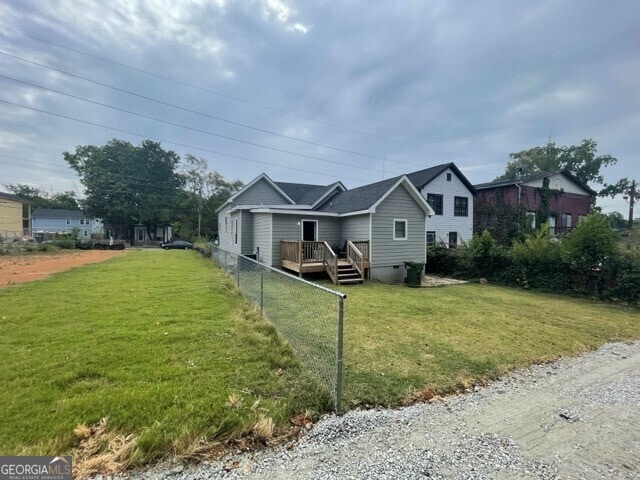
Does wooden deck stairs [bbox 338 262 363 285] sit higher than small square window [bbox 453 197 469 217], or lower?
lower

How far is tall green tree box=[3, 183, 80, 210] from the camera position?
60519 millimetres

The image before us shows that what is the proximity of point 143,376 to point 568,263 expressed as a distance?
45.6 feet

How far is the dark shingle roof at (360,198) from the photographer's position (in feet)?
44.2

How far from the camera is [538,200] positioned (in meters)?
23.0

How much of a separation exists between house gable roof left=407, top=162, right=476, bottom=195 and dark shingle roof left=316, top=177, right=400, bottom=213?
734cm

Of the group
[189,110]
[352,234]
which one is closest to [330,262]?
[352,234]

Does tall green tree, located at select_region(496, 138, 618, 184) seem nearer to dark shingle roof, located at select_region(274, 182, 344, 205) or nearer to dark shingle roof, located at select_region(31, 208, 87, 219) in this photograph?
dark shingle roof, located at select_region(274, 182, 344, 205)

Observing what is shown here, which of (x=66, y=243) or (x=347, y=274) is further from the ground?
(x=66, y=243)

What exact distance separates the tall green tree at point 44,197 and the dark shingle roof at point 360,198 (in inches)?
2648

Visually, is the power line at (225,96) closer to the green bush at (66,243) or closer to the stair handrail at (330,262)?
the stair handrail at (330,262)

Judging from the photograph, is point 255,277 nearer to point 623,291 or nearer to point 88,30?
point 623,291

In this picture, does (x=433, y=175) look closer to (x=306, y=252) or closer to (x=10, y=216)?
(x=306, y=252)

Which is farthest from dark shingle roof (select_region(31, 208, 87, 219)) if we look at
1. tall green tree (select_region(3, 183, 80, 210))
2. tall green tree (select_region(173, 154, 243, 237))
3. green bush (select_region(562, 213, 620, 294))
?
green bush (select_region(562, 213, 620, 294))

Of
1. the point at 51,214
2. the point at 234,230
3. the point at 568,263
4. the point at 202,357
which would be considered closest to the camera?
the point at 202,357
